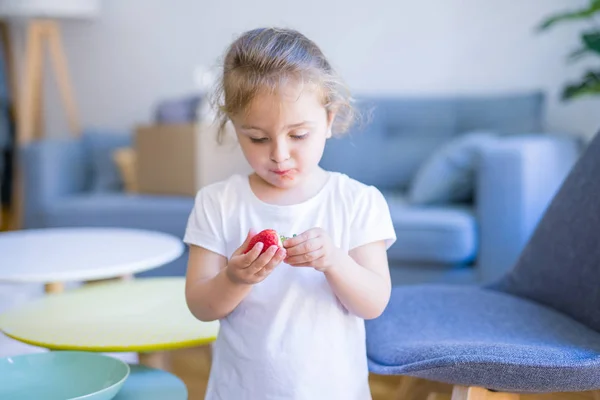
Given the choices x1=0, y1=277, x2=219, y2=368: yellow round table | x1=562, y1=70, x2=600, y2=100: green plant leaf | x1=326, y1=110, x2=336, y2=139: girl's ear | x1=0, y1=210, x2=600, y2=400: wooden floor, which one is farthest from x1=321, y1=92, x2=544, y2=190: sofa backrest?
x1=326, y1=110, x2=336, y2=139: girl's ear

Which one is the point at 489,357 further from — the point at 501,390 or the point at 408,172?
the point at 408,172

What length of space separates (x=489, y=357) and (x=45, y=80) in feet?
12.8

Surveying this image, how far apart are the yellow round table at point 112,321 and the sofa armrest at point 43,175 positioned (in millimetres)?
1469

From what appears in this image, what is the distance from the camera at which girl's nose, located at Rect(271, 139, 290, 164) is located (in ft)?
2.88

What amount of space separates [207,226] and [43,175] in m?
2.14

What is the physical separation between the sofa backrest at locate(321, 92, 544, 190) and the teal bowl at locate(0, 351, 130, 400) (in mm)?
1735

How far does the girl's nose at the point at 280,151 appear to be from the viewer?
2.88ft

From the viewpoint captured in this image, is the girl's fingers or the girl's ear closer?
the girl's fingers

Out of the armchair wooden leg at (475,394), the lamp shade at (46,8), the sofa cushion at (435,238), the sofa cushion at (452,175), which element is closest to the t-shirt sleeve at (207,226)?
the armchair wooden leg at (475,394)

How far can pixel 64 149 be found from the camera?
9.98 ft

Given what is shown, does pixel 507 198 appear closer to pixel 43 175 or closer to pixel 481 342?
pixel 481 342

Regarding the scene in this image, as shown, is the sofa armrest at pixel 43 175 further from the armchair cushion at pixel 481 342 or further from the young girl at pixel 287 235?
the young girl at pixel 287 235

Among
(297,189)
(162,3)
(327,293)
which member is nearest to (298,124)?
(297,189)

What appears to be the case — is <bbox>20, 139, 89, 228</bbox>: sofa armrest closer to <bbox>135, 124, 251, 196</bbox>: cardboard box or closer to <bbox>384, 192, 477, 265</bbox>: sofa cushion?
<bbox>135, 124, 251, 196</bbox>: cardboard box
